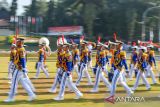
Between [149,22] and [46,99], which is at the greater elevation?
[149,22]

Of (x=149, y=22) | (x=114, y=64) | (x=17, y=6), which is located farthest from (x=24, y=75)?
(x=17, y=6)

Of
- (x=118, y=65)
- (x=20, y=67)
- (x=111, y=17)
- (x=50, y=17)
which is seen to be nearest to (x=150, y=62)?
(x=118, y=65)

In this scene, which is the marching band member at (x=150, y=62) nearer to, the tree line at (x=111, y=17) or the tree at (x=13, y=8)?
the tree line at (x=111, y=17)

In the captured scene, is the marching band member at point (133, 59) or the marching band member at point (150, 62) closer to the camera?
the marching band member at point (150, 62)

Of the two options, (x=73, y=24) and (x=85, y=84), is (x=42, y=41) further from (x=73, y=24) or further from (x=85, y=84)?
(x=73, y=24)

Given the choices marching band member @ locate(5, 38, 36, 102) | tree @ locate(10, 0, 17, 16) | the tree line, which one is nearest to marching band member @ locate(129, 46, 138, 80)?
marching band member @ locate(5, 38, 36, 102)

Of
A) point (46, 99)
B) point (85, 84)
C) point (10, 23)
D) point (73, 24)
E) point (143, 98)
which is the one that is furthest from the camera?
point (10, 23)

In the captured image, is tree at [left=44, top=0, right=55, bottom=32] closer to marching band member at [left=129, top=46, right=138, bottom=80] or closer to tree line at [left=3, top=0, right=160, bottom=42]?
tree line at [left=3, top=0, right=160, bottom=42]

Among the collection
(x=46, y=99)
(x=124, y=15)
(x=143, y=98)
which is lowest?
(x=46, y=99)

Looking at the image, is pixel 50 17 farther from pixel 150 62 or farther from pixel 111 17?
pixel 150 62

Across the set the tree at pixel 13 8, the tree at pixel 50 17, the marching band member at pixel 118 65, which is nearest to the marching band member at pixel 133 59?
the marching band member at pixel 118 65

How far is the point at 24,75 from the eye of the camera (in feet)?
50.4

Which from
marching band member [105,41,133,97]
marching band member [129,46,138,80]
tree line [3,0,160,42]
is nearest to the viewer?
marching band member [105,41,133,97]

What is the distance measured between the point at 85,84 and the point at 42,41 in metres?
3.62
